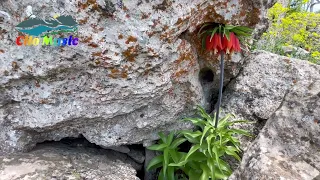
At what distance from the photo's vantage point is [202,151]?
2.86 m

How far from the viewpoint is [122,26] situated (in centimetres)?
242

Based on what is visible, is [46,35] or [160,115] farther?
[160,115]

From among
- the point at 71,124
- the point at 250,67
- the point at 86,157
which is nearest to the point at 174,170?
the point at 86,157

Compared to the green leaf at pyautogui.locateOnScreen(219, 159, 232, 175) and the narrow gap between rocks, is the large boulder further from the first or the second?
the narrow gap between rocks

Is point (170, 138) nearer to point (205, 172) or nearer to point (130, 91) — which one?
point (205, 172)

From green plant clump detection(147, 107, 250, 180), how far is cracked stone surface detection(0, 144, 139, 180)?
43cm

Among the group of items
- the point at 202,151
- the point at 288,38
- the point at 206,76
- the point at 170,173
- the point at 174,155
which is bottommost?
the point at 170,173

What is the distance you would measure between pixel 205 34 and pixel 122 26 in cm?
95

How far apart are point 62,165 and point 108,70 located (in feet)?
3.36

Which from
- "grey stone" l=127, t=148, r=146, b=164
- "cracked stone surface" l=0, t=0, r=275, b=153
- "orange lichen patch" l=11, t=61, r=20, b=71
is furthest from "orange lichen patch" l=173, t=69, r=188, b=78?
"orange lichen patch" l=11, t=61, r=20, b=71

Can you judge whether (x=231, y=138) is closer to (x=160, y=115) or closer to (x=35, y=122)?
(x=160, y=115)

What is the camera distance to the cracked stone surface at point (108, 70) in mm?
2400

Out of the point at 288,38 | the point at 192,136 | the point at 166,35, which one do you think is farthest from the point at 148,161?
the point at 288,38

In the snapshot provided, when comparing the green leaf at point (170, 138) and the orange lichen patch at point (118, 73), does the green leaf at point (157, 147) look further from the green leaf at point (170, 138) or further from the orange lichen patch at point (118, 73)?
the orange lichen patch at point (118, 73)
